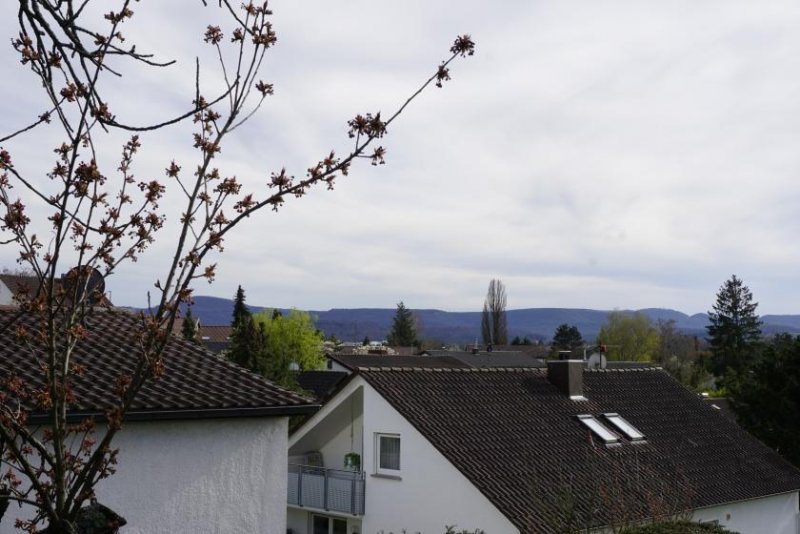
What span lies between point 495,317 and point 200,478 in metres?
105

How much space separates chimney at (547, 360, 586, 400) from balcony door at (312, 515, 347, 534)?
→ 21.4ft

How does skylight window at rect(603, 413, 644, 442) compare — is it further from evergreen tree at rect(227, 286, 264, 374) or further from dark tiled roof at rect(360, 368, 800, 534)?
evergreen tree at rect(227, 286, 264, 374)

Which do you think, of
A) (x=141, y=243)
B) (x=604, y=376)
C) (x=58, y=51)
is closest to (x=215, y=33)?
(x=58, y=51)

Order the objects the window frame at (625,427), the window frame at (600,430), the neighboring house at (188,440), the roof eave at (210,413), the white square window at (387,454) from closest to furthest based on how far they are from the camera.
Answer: the roof eave at (210,413) < the neighboring house at (188,440) < the white square window at (387,454) < the window frame at (600,430) < the window frame at (625,427)

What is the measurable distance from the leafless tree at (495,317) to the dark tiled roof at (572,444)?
88100 mm

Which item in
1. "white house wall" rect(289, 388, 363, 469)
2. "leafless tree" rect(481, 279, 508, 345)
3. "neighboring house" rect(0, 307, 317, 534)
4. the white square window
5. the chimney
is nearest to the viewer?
"neighboring house" rect(0, 307, 317, 534)

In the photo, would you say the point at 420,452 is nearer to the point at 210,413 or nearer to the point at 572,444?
the point at 572,444

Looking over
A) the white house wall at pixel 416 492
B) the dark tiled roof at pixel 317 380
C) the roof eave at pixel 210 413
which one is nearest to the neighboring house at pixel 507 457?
the white house wall at pixel 416 492

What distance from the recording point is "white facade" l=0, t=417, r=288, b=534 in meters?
10.4

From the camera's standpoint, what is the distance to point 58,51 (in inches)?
149

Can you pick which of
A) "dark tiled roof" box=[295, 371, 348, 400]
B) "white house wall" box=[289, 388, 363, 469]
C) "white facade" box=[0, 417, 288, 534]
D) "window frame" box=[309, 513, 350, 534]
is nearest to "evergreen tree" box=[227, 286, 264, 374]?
"dark tiled roof" box=[295, 371, 348, 400]

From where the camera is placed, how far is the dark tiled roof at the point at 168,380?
10195mm

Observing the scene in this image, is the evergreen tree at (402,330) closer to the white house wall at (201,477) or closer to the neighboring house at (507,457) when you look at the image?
the neighboring house at (507,457)

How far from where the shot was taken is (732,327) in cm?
7694
